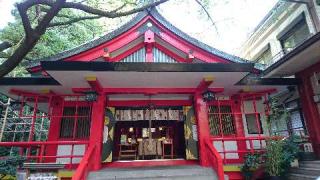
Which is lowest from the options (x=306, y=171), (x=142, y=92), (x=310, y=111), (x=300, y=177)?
(x=300, y=177)

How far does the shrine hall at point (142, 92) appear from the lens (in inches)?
298

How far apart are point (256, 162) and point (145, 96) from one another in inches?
194

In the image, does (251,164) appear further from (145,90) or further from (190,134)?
(145,90)

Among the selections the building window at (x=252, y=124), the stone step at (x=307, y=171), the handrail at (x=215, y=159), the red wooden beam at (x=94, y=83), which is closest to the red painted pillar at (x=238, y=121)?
the building window at (x=252, y=124)

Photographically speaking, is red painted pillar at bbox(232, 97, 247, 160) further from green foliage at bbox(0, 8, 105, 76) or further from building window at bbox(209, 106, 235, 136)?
green foliage at bbox(0, 8, 105, 76)

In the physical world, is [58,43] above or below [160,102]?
above

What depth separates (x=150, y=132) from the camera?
11.2 m

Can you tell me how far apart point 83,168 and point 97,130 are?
70.0 inches

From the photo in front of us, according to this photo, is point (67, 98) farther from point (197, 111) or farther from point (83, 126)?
point (197, 111)

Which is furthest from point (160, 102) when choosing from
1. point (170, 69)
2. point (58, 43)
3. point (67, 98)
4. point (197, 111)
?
point (58, 43)

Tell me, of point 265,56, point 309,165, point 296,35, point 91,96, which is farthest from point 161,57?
point 265,56

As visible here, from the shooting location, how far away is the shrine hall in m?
7.57

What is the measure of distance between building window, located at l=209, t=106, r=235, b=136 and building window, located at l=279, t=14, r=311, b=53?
6232mm

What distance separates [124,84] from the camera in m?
8.55
